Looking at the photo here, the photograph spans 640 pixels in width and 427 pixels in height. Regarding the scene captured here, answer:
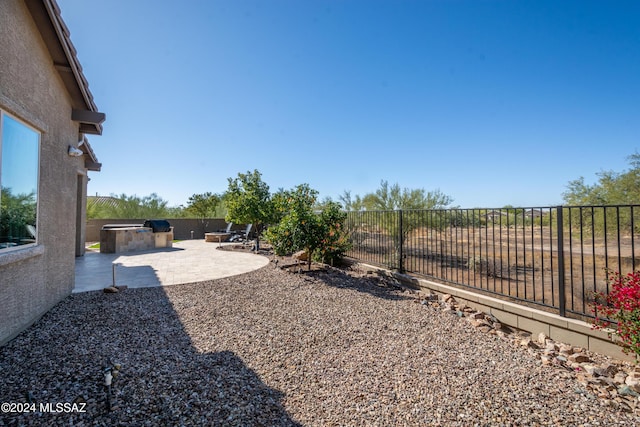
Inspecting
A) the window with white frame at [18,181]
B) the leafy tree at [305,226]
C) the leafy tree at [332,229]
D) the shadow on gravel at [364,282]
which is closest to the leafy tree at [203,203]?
the leafy tree at [305,226]

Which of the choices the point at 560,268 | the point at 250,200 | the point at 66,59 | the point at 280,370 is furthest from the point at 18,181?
the point at 250,200

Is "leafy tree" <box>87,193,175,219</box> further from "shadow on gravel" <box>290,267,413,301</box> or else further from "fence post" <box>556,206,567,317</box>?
"fence post" <box>556,206,567,317</box>

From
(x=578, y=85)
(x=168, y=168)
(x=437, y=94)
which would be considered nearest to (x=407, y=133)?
(x=437, y=94)

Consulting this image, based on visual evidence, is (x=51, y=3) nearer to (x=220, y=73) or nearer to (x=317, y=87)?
(x=220, y=73)

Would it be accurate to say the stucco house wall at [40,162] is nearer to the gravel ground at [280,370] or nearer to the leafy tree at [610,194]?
the gravel ground at [280,370]

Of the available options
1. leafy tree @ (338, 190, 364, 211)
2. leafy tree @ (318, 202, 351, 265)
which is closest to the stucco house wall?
leafy tree @ (318, 202, 351, 265)

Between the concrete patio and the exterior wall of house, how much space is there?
1277 mm

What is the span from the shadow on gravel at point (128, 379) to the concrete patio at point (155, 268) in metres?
2.51

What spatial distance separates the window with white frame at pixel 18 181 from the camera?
3.22m

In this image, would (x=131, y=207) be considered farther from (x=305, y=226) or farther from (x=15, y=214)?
(x=15, y=214)

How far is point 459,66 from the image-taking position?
352 inches

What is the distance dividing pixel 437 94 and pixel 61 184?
11.8 metres

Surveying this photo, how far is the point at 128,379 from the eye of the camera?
8.54ft

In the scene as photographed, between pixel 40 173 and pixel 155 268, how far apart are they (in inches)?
194
